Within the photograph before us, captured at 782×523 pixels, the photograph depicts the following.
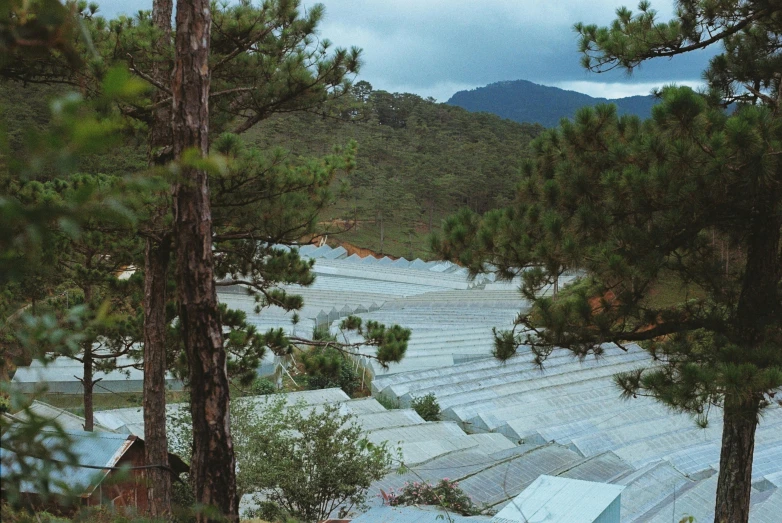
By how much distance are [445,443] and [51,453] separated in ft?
42.7

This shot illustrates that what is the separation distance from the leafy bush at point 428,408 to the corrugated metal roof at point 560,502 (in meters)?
8.01

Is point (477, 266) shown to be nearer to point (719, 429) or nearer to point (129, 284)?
point (129, 284)

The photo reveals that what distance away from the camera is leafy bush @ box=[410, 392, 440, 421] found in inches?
628

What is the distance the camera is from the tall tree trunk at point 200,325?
3621 mm

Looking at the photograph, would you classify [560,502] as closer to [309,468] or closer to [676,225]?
[676,225]

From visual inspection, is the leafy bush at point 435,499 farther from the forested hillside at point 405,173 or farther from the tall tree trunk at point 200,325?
the forested hillside at point 405,173

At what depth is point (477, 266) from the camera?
767cm

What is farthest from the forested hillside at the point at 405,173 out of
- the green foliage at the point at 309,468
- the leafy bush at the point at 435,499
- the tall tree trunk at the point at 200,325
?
the tall tree trunk at the point at 200,325

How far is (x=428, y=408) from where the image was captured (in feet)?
52.6

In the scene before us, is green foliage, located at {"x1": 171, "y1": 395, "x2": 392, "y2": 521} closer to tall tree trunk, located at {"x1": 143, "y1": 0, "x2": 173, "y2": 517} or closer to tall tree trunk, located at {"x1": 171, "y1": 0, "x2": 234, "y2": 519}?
tall tree trunk, located at {"x1": 143, "y1": 0, "x2": 173, "y2": 517}

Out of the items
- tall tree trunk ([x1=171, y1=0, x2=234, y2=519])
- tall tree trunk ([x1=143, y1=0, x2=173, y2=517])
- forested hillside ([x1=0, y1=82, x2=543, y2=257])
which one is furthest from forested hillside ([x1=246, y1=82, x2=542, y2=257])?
tall tree trunk ([x1=171, y1=0, x2=234, y2=519])

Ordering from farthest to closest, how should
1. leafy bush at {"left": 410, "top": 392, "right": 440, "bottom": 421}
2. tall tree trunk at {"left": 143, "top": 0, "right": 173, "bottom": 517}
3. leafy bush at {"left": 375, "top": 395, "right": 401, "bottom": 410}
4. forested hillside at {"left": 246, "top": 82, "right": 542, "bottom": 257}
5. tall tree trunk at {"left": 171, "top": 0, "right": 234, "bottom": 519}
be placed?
forested hillside at {"left": 246, "top": 82, "right": 542, "bottom": 257} < leafy bush at {"left": 375, "top": 395, "right": 401, "bottom": 410} < leafy bush at {"left": 410, "top": 392, "right": 440, "bottom": 421} < tall tree trunk at {"left": 143, "top": 0, "right": 173, "bottom": 517} < tall tree trunk at {"left": 171, "top": 0, "right": 234, "bottom": 519}

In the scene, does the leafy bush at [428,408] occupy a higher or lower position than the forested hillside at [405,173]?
lower

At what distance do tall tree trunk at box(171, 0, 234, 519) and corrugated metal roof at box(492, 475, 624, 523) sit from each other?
12.1 feet
